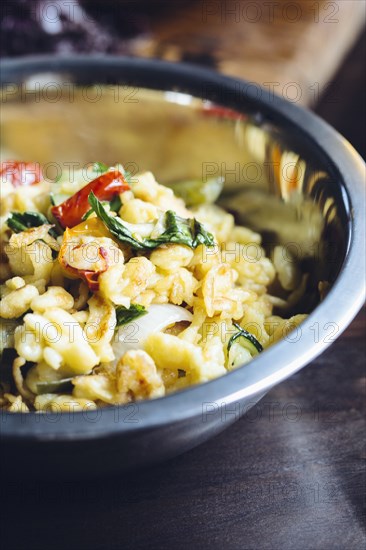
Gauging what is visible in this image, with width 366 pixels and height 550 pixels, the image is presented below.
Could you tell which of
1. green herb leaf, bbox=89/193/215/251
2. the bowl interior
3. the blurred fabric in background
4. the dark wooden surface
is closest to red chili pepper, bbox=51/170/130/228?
green herb leaf, bbox=89/193/215/251

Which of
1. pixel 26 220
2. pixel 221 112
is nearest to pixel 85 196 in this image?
pixel 26 220

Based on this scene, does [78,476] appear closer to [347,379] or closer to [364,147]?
[347,379]

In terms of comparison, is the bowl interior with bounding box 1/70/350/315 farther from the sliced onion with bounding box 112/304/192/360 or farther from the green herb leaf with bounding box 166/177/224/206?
the sliced onion with bounding box 112/304/192/360

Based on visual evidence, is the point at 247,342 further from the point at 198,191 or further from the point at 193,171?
the point at 193,171

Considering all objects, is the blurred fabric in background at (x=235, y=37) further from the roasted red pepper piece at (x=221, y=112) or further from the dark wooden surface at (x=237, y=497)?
the dark wooden surface at (x=237, y=497)

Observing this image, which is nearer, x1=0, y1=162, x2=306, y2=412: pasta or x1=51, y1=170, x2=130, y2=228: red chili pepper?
x1=0, y1=162, x2=306, y2=412: pasta

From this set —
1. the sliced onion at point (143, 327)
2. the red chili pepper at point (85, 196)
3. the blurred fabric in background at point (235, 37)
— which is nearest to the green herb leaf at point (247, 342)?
the sliced onion at point (143, 327)
